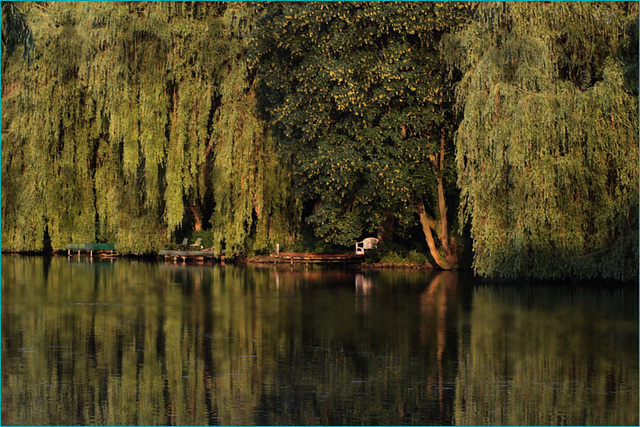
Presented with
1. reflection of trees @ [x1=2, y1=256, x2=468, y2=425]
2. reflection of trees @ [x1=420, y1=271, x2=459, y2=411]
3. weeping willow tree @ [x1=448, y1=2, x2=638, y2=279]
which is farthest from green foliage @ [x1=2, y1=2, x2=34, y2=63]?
weeping willow tree @ [x1=448, y1=2, x2=638, y2=279]

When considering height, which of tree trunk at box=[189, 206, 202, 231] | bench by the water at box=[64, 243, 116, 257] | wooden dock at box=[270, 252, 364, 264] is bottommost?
wooden dock at box=[270, 252, 364, 264]

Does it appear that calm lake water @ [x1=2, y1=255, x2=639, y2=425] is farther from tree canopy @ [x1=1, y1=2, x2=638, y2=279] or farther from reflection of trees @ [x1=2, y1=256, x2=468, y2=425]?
tree canopy @ [x1=1, y1=2, x2=638, y2=279]

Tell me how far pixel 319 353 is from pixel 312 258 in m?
20.5

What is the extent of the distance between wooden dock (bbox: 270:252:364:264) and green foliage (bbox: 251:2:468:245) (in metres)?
3.23

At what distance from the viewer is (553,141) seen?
2844 cm

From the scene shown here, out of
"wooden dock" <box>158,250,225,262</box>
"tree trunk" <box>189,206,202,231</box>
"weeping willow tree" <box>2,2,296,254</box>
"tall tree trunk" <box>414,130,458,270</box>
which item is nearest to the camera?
"tall tree trunk" <box>414,130,458,270</box>

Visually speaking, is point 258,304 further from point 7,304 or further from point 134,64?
point 134,64

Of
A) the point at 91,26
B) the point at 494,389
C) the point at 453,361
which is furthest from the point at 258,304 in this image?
the point at 91,26

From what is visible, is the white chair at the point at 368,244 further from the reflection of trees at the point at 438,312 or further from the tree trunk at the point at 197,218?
the tree trunk at the point at 197,218

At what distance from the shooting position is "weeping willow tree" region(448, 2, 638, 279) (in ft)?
91.9

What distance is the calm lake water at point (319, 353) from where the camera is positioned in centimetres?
1352

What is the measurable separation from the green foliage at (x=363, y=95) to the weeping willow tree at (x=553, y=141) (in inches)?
103

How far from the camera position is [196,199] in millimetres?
40062

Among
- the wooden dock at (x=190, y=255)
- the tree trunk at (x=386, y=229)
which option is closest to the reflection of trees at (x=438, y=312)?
the tree trunk at (x=386, y=229)
